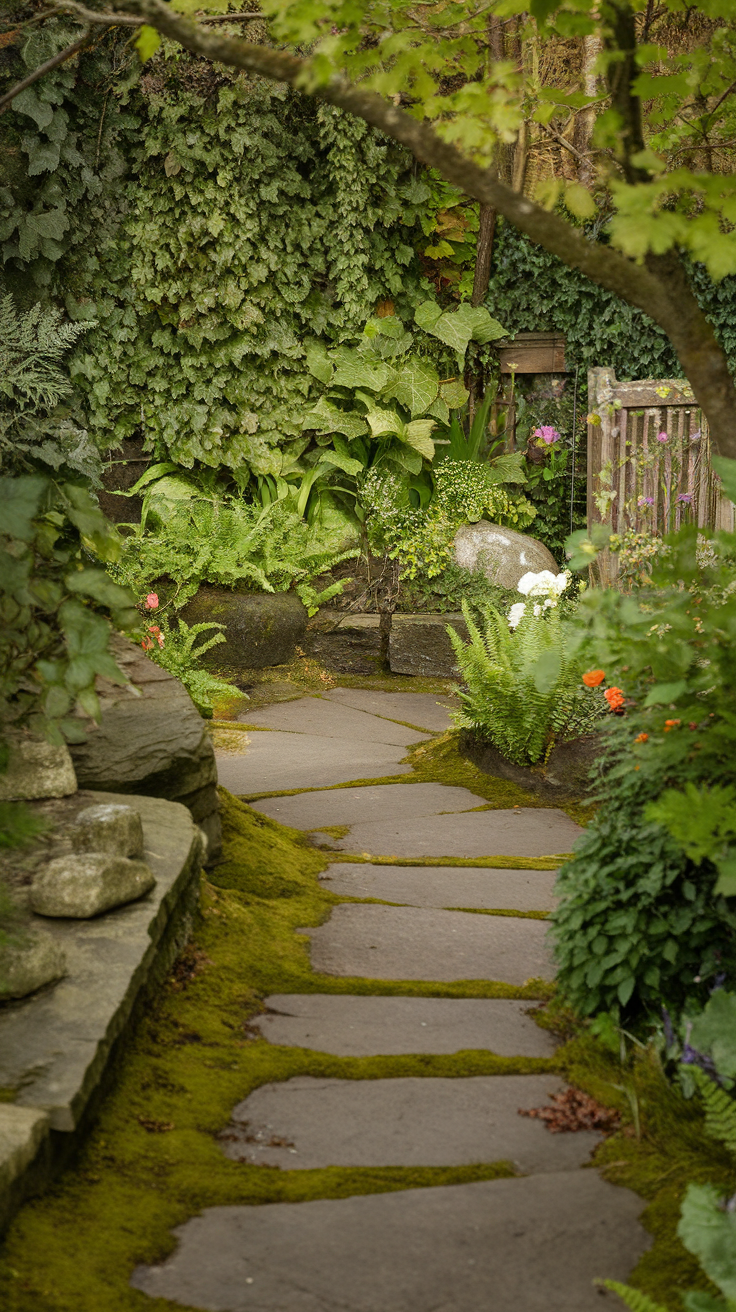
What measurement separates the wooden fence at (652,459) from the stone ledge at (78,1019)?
462 cm

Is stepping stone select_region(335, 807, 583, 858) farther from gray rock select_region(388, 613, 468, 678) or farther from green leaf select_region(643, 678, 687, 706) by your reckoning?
gray rock select_region(388, 613, 468, 678)

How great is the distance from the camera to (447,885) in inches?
124

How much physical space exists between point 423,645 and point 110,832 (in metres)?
5.17

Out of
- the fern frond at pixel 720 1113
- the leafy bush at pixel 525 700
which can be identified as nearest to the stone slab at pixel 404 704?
the leafy bush at pixel 525 700

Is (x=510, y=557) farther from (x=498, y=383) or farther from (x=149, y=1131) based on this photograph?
(x=149, y=1131)

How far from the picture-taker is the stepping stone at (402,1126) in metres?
1.79

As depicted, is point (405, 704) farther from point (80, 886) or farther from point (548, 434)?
point (80, 886)

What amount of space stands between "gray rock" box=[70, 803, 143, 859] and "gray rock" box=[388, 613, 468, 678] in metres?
5.05

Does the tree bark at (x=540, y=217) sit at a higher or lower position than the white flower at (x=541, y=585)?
higher

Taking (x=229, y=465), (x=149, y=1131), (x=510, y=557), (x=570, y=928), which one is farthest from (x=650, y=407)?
(x=149, y=1131)

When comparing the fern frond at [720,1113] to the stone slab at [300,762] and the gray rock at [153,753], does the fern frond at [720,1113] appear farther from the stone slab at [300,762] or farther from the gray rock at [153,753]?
the stone slab at [300,762]

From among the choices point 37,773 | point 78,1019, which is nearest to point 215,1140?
point 78,1019

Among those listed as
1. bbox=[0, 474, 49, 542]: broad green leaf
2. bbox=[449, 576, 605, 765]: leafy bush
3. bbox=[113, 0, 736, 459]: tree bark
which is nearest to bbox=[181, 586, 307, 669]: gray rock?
bbox=[449, 576, 605, 765]: leafy bush

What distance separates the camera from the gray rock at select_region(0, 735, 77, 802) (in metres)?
2.59
